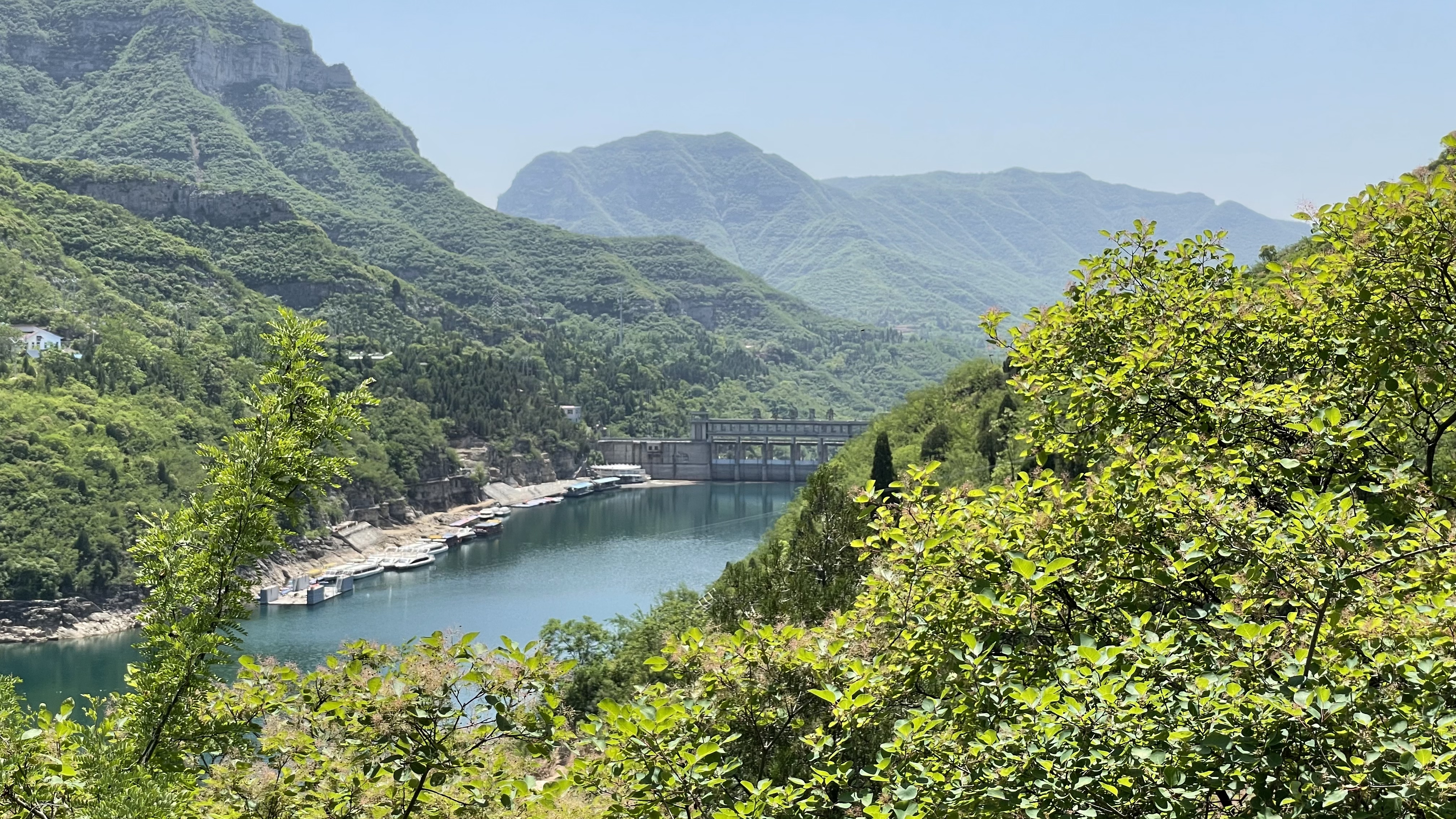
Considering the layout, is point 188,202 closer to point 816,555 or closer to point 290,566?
point 290,566

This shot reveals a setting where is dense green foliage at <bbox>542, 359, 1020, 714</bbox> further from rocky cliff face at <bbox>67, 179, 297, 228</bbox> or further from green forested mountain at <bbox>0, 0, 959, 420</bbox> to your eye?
rocky cliff face at <bbox>67, 179, 297, 228</bbox>

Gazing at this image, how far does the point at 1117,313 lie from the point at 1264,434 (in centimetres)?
150

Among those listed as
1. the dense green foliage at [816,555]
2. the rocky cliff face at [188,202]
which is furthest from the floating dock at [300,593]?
the rocky cliff face at [188,202]

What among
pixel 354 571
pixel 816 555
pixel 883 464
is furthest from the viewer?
pixel 354 571

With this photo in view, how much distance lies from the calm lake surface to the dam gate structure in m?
13.7

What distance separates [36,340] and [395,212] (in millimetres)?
119902

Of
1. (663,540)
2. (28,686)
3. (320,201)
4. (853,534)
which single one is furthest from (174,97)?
(853,534)

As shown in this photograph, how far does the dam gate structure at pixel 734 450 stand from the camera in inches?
3927

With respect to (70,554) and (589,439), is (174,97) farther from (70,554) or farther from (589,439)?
(70,554)

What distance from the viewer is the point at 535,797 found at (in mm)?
4840

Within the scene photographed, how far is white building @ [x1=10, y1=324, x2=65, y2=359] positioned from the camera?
213 ft

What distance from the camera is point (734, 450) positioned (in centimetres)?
10162

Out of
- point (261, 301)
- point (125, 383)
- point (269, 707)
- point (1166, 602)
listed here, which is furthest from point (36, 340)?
point (1166, 602)

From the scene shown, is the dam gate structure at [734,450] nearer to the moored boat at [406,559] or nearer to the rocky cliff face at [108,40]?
the moored boat at [406,559]
